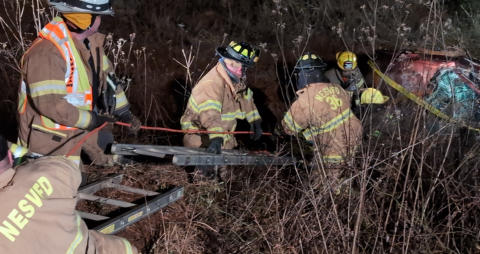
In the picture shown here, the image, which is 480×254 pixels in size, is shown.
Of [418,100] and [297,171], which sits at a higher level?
[418,100]

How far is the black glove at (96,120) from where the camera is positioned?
11.8ft

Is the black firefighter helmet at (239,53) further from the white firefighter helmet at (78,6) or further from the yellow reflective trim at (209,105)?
the white firefighter helmet at (78,6)

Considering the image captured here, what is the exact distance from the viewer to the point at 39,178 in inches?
83.7

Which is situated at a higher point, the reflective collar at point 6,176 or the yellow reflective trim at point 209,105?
the reflective collar at point 6,176

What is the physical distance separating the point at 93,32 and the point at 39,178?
1761 mm

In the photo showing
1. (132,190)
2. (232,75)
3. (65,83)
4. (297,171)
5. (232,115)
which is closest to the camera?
(297,171)

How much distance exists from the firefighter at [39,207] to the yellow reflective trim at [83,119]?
1189mm

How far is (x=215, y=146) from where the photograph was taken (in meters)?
4.41

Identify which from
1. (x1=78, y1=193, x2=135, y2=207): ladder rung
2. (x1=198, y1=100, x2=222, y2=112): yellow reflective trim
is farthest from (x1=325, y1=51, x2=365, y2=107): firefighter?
(x1=78, y1=193, x2=135, y2=207): ladder rung

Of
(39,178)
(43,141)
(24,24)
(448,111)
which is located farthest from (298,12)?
(39,178)

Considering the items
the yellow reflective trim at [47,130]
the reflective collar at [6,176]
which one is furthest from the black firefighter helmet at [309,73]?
the reflective collar at [6,176]

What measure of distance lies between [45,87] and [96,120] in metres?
0.43

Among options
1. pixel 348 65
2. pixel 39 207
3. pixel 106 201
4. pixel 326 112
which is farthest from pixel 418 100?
pixel 348 65

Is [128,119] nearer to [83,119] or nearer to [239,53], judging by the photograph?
[83,119]
